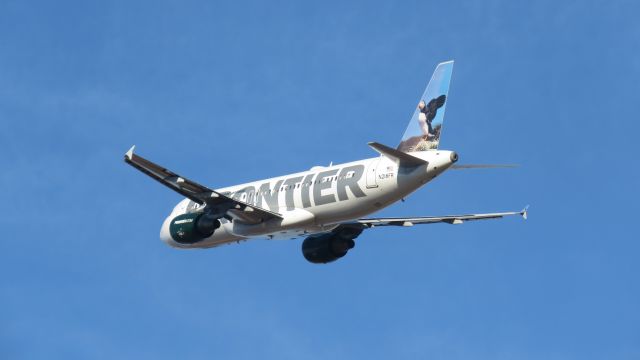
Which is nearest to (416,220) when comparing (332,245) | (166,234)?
(332,245)

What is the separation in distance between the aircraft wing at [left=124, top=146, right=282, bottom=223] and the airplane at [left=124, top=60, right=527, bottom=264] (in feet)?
0.16

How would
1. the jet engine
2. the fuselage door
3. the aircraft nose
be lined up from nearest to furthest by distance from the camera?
1. the fuselage door
2. the jet engine
3. the aircraft nose

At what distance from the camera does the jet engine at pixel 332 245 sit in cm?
7144

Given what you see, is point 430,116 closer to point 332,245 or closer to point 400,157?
point 400,157

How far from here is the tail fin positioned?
207 ft

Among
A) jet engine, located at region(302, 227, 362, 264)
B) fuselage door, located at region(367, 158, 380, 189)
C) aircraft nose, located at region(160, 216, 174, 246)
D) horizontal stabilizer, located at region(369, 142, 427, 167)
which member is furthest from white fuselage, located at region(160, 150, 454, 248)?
aircraft nose, located at region(160, 216, 174, 246)

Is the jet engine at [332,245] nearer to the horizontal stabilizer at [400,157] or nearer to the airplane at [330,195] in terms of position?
the airplane at [330,195]

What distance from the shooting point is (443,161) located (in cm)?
6084

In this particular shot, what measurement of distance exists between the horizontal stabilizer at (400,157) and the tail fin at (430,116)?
1654 mm

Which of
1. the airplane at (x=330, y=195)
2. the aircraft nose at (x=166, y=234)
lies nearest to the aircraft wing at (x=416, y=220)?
the airplane at (x=330, y=195)

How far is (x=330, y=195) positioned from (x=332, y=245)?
763 centimetres

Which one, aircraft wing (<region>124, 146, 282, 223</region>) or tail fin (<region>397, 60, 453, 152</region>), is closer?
aircraft wing (<region>124, 146, 282, 223</region>)

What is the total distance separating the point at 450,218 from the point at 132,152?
1935 centimetres

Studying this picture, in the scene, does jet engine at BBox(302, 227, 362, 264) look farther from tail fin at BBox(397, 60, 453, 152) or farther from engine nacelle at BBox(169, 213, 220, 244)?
tail fin at BBox(397, 60, 453, 152)
